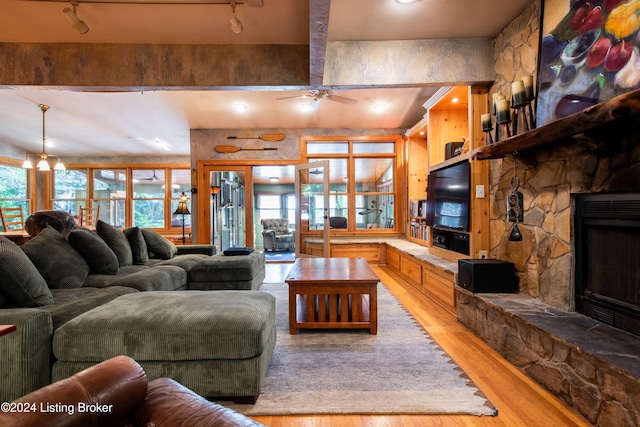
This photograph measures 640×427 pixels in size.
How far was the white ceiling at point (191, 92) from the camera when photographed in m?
2.68

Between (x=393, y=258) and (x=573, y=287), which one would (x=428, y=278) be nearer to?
(x=393, y=258)

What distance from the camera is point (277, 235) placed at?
9.41 meters

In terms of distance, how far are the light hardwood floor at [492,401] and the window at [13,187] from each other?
30.8ft

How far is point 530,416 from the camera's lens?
1.68 m

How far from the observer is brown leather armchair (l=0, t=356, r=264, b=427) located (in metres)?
0.79

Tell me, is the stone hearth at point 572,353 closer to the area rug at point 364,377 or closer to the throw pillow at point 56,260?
the area rug at point 364,377

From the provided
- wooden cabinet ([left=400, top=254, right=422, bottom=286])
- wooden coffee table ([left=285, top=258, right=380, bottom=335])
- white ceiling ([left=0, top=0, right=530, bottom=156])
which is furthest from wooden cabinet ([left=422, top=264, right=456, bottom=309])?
white ceiling ([left=0, top=0, right=530, bottom=156])

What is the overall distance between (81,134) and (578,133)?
8.18 m

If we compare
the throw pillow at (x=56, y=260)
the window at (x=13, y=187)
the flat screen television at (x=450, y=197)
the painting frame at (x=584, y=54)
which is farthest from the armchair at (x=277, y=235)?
the painting frame at (x=584, y=54)

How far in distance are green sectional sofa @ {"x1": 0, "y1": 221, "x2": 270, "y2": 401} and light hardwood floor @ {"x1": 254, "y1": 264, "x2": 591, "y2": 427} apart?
1.19 meters

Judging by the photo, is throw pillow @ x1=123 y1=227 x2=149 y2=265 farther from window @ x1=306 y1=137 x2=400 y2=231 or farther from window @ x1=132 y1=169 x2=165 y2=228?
window @ x1=132 y1=169 x2=165 y2=228

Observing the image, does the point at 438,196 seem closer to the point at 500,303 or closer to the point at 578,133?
the point at 500,303

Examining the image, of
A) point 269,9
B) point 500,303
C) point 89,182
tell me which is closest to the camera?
point 500,303

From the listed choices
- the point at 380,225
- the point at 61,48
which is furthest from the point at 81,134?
the point at 380,225
